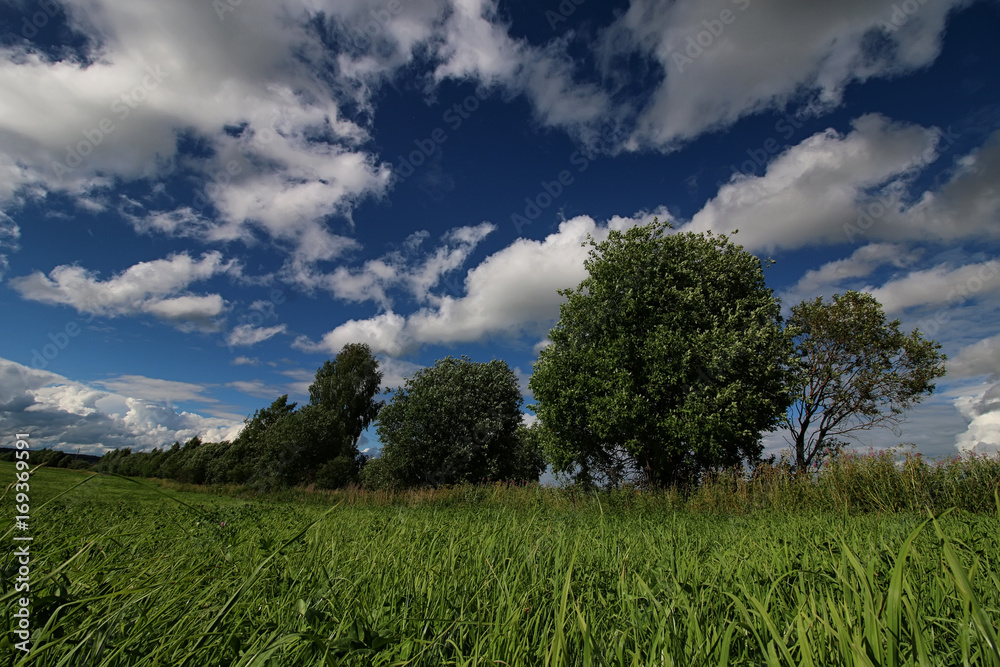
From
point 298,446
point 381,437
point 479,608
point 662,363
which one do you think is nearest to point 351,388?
point 298,446

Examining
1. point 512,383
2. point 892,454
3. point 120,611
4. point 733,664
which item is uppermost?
point 512,383

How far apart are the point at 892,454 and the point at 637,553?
9.81 metres

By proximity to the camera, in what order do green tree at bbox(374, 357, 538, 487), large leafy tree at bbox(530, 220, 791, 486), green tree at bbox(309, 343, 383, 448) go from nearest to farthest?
large leafy tree at bbox(530, 220, 791, 486), green tree at bbox(374, 357, 538, 487), green tree at bbox(309, 343, 383, 448)

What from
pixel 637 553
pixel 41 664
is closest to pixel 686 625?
pixel 637 553

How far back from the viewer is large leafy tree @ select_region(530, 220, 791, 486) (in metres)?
14.7

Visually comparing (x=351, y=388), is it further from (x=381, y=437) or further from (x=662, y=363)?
(x=662, y=363)

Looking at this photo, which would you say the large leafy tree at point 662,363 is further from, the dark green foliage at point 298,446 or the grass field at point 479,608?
the dark green foliage at point 298,446

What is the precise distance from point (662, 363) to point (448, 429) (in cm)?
1761

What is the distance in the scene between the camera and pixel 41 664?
133cm

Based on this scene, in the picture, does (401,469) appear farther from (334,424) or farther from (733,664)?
(733,664)

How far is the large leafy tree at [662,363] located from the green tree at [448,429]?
12227 millimetres

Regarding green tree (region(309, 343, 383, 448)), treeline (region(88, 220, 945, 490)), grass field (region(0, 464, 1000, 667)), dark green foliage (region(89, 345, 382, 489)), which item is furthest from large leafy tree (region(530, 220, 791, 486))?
green tree (region(309, 343, 383, 448))

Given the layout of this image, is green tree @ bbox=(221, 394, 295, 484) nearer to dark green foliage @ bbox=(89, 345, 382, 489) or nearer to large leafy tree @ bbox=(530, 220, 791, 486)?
dark green foliage @ bbox=(89, 345, 382, 489)

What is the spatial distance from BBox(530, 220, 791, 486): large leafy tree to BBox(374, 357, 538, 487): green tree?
12.2m
